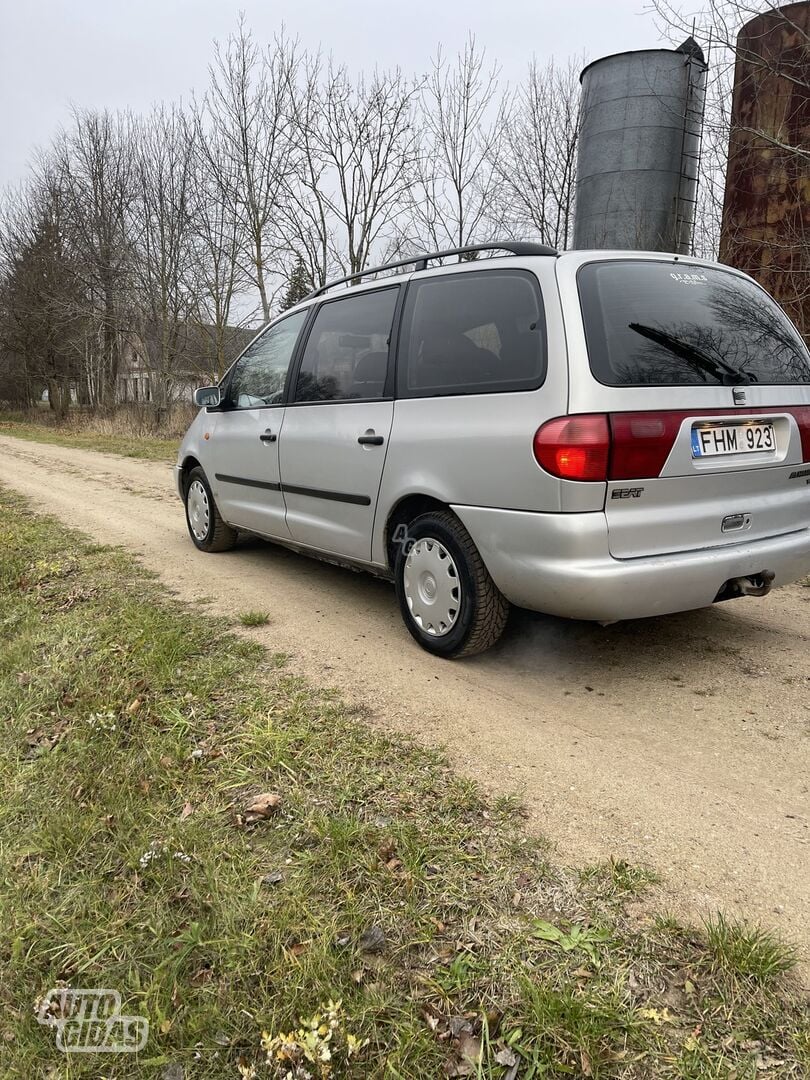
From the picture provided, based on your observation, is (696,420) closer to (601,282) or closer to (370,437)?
(601,282)

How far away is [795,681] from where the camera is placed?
10.5 feet

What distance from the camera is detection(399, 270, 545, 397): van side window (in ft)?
9.77

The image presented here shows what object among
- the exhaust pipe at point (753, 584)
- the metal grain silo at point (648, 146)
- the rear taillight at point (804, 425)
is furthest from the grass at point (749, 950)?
the metal grain silo at point (648, 146)

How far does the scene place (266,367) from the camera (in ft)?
16.3

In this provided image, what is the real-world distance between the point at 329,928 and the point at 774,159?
31.5ft

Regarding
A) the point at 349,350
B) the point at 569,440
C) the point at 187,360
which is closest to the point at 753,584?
the point at 569,440

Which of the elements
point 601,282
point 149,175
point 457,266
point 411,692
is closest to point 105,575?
point 411,692

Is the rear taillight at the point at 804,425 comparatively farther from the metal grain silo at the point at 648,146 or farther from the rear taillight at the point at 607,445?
the metal grain silo at the point at 648,146

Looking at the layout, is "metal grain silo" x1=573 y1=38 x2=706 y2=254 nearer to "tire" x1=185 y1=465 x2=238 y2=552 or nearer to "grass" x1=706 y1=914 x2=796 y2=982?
"tire" x1=185 y1=465 x2=238 y2=552

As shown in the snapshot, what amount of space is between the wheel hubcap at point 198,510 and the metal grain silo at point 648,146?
780 cm

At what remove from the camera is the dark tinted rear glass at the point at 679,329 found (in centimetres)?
285

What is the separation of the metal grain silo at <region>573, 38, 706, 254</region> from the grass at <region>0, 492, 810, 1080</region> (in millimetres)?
9983

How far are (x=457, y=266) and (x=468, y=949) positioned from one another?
291 cm

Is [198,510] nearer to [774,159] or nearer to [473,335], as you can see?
[473,335]
